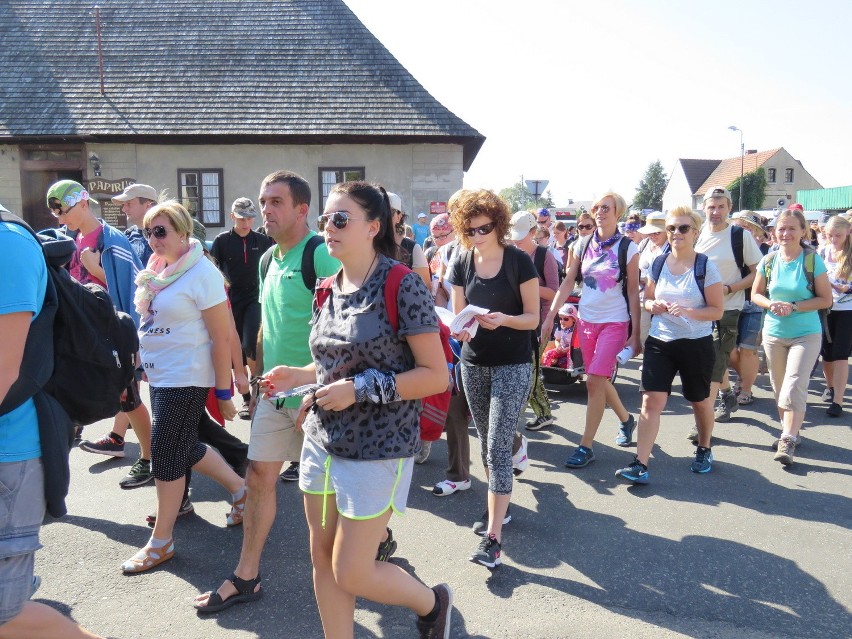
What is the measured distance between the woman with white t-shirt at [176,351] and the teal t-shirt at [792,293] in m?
4.61

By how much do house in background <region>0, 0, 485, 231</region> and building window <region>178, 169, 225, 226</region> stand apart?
0.03 m

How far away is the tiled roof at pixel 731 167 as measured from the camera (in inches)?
2689

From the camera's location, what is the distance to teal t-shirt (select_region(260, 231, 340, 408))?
3.20 metres

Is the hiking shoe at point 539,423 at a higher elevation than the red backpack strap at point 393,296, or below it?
below

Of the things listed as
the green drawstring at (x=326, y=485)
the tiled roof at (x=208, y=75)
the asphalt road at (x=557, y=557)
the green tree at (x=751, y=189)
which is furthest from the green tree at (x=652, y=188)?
the green drawstring at (x=326, y=485)

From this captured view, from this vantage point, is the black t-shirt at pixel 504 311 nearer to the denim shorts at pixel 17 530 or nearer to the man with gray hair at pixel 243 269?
the denim shorts at pixel 17 530

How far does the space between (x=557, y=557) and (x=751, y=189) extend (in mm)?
65086

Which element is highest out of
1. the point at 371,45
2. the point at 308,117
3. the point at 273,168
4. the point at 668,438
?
the point at 371,45

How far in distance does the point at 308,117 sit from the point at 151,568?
16446 millimetres

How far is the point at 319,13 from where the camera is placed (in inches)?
816

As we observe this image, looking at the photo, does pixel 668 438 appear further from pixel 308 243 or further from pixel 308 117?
pixel 308 117

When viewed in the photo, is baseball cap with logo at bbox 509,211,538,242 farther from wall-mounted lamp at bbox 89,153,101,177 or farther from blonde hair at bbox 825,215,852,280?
wall-mounted lamp at bbox 89,153,101,177

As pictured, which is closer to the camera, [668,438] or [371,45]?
[668,438]

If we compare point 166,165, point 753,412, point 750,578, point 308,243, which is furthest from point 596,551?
point 166,165
